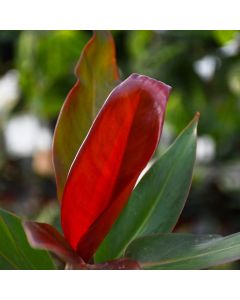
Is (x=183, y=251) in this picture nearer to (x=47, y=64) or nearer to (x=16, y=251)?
(x=16, y=251)

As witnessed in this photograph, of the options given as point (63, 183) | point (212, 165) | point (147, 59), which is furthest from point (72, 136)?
point (212, 165)

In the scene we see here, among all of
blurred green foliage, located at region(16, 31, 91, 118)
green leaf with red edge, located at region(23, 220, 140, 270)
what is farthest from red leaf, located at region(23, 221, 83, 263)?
blurred green foliage, located at region(16, 31, 91, 118)

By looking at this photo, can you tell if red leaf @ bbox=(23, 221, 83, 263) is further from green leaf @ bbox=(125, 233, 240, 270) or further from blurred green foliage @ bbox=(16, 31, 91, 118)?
blurred green foliage @ bbox=(16, 31, 91, 118)

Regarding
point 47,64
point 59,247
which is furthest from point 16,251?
point 47,64

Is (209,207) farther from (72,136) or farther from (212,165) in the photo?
(72,136)

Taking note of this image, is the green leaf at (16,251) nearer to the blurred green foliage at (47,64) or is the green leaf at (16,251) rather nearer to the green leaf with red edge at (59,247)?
the green leaf with red edge at (59,247)

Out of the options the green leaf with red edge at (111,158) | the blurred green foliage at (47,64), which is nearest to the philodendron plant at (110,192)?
the green leaf with red edge at (111,158)
